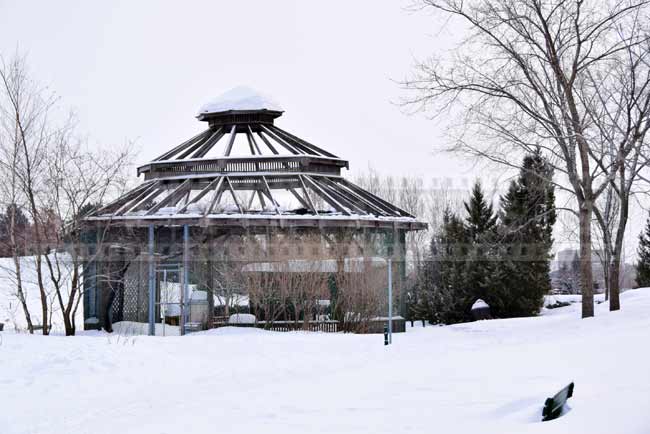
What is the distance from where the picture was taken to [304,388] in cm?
904

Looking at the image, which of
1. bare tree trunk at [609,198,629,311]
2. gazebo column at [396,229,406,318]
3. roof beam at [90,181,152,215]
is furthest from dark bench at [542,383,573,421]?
roof beam at [90,181,152,215]

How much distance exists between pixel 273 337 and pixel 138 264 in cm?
608

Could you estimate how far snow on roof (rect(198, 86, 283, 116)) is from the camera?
835 inches

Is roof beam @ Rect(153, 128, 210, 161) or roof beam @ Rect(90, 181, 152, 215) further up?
roof beam @ Rect(153, 128, 210, 161)

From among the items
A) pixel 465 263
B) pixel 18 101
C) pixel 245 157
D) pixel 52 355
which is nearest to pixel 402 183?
pixel 465 263

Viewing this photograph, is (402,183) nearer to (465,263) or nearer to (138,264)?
(465,263)

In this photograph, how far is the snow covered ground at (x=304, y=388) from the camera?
660cm

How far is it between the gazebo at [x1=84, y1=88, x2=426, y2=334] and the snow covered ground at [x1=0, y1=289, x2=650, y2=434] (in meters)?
5.43

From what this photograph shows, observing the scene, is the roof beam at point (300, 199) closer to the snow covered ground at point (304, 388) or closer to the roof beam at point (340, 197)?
the roof beam at point (340, 197)

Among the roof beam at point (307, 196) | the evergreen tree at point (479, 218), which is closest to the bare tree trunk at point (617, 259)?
the roof beam at point (307, 196)

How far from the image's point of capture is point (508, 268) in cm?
2508

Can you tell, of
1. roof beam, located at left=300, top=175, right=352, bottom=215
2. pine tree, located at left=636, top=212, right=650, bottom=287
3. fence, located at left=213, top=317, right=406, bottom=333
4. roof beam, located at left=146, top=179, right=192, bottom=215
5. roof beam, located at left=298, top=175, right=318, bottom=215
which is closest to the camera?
fence, located at left=213, top=317, right=406, bottom=333

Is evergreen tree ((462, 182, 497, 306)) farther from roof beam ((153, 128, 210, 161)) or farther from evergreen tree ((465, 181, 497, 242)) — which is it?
roof beam ((153, 128, 210, 161))

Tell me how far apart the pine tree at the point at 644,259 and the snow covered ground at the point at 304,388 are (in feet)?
55.4
